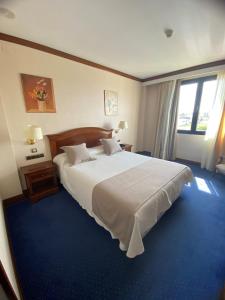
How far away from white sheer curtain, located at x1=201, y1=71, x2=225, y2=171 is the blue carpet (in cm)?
157

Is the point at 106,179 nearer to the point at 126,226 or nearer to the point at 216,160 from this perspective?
the point at 126,226

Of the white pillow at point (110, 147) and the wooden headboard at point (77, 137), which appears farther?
the white pillow at point (110, 147)

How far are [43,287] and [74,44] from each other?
3169mm

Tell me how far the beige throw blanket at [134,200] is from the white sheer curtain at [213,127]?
185 centimetres

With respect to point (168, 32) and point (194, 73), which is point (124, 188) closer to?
point (168, 32)

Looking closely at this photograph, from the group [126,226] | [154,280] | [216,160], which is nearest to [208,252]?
[154,280]

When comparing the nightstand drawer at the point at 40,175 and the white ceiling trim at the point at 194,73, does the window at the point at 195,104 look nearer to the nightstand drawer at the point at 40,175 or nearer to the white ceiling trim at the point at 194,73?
the white ceiling trim at the point at 194,73

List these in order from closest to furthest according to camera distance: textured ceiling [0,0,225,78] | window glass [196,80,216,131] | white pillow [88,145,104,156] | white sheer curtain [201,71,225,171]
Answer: textured ceiling [0,0,225,78]
white pillow [88,145,104,156]
white sheer curtain [201,71,225,171]
window glass [196,80,216,131]

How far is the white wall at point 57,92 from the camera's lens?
207 centimetres

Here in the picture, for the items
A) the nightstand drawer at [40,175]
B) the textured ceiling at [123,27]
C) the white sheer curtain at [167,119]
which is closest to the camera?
the textured ceiling at [123,27]

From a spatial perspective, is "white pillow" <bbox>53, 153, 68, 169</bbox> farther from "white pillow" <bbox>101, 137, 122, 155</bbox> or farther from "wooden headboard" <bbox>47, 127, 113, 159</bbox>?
"white pillow" <bbox>101, 137, 122, 155</bbox>

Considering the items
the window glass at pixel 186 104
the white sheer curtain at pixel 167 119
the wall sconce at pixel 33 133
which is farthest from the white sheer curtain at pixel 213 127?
the wall sconce at pixel 33 133

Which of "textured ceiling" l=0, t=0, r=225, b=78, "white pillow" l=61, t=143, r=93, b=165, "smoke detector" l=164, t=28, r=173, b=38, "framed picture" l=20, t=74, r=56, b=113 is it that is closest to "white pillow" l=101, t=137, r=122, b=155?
"white pillow" l=61, t=143, r=93, b=165

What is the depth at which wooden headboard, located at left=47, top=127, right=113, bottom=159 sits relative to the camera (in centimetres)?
262
